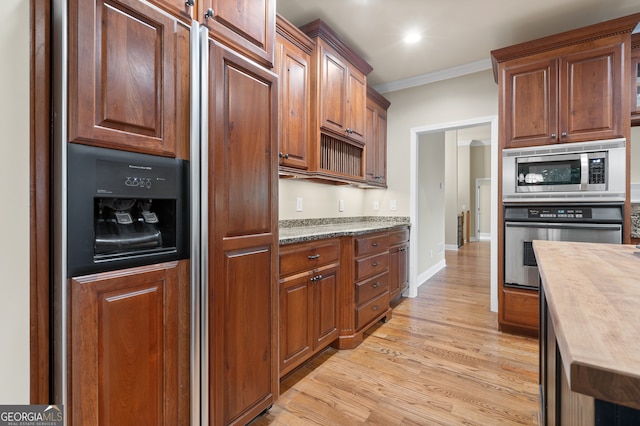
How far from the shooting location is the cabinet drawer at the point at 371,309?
99.6 inches

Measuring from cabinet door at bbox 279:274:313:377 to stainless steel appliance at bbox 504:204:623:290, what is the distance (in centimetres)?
187

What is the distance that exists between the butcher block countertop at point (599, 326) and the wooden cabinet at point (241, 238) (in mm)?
1134

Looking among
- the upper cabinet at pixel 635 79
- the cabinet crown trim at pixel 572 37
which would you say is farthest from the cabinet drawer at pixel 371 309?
the upper cabinet at pixel 635 79

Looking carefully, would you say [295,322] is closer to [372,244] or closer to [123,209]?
[372,244]

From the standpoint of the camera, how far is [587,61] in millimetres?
2420

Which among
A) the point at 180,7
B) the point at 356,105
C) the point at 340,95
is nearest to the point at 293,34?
the point at 340,95

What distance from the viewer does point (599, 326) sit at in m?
0.45

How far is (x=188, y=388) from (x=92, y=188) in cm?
85

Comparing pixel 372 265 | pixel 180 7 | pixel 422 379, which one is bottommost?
pixel 422 379

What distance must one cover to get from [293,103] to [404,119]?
1922 mm

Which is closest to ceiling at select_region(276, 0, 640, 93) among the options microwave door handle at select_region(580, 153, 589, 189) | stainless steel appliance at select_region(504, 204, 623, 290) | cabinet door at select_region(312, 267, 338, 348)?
microwave door handle at select_region(580, 153, 589, 189)

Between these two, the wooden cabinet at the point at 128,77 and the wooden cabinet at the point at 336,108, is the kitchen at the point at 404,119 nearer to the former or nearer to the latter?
the wooden cabinet at the point at 336,108

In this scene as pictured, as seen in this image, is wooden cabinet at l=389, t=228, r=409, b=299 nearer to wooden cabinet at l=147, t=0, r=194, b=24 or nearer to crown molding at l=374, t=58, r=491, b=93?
crown molding at l=374, t=58, r=491, b=93

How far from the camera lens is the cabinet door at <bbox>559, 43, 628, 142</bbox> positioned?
7.66ft
